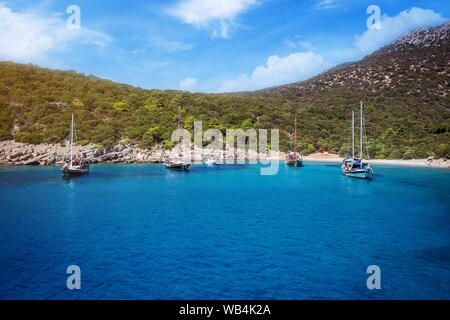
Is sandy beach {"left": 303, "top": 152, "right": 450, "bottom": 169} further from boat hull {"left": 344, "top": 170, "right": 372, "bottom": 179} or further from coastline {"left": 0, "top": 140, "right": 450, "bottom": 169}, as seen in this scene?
boat hull {"left": 344, "top": 170, "right": 372, "bottom": 179}

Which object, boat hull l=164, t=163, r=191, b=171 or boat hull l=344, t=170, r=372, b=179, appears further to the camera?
boat hull l=164, t=163, r=191, b=171

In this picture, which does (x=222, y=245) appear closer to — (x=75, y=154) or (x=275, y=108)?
(x=75, y=154)

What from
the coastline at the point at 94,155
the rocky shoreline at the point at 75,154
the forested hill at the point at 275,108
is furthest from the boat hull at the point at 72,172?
the forested hill at the point at 275,108

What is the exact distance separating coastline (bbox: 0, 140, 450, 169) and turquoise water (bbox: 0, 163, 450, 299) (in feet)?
117

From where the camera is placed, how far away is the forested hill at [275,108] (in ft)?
236

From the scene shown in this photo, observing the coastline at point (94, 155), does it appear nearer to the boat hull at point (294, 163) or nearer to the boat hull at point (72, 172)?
the boat hull at point (72, 172)

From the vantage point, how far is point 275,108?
10819cm

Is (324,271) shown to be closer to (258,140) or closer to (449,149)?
(449,149)

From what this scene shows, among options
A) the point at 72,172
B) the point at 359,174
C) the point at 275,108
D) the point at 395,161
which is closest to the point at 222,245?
the point at 359,174

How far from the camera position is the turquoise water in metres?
10.8

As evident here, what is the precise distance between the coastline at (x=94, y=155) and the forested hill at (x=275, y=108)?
82.3 inches

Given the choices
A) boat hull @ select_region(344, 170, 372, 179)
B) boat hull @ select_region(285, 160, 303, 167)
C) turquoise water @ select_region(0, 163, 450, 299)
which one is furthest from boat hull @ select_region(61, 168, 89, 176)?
boat hull @ select_region(285, 160, 303, 167)

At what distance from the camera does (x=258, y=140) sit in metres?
88.1

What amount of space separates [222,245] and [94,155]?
191ft
